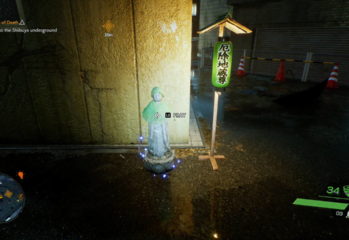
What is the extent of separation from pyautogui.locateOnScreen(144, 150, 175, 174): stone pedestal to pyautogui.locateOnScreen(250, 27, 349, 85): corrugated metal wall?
12160 millimetres

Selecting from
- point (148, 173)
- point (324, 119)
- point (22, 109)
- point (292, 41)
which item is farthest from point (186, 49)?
point (292, 41)

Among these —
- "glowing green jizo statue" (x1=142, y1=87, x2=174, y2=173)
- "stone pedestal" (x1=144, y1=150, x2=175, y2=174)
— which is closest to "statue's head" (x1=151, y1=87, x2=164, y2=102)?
"glowing green jizo statue" (x1=142, y1=87, x2=174, y2=173)

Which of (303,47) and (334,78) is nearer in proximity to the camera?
(334,78)

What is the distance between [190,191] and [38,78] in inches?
174

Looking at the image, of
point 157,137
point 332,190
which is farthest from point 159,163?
point 332,190

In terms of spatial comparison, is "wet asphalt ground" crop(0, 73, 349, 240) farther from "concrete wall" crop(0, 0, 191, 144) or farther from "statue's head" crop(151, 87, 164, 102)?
"statue's head" crop(151, 87, 164, 102)

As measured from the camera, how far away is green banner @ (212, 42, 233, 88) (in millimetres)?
3971

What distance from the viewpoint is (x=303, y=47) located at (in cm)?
1277

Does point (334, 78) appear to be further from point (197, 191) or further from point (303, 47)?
point (197, 191)

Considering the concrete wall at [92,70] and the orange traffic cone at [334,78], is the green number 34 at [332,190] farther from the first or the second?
the orange traffic cone at [334,78]

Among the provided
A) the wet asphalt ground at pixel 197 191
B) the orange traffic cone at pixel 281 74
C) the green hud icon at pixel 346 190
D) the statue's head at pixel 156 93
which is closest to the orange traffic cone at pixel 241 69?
the orange traffic cone at pixel 281 74

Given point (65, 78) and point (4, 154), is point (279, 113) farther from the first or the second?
point (4, 154)

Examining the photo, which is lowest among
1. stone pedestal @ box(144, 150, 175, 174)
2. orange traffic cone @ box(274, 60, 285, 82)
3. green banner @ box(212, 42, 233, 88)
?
stone pedestal @ box(144, 150, 175, 174)

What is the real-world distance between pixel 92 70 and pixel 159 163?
2697 mm
